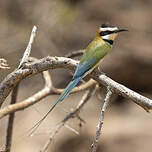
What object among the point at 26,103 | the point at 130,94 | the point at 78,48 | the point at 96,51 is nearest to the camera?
the point at 130,94

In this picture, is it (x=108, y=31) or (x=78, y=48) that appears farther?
(x=78, y=48)

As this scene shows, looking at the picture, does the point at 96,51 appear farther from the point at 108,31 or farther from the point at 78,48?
the point at 78,48

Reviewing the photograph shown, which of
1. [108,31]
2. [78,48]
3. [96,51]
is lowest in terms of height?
[78,48]

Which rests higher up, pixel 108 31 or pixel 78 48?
pixel 108 31

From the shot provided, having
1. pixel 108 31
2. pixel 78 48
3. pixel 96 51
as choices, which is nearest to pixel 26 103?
pixel 96 51

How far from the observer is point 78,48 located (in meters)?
6.12

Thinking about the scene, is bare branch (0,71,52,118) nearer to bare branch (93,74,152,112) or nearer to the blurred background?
bare branch (93,74,152,112)

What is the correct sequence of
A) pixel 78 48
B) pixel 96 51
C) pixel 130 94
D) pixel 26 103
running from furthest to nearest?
pixel 78 48, pixel 96 51, pixel 26 103, pixel 130 94

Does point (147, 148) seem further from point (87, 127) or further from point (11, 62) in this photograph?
point (11, 62)

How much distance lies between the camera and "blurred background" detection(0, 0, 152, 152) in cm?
495

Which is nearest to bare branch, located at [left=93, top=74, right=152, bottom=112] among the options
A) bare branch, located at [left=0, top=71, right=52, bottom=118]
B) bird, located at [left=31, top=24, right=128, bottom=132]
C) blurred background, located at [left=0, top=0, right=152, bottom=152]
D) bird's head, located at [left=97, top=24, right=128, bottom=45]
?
bird, located at [left=31, top=24, right=128, bottom=132]

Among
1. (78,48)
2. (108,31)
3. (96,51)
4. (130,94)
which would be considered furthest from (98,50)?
(78,48)

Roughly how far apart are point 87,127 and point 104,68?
1.10 metres

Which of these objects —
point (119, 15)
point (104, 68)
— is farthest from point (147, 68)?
point (119, 15)
